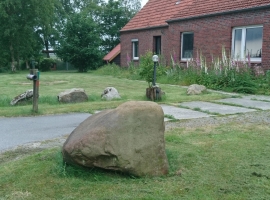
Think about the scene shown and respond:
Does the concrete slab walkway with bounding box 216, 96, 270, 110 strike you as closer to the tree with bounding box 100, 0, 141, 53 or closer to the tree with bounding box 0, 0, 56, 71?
the tree with bounding box 0, 0, 56, 71

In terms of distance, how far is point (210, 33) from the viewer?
1611 centimetres

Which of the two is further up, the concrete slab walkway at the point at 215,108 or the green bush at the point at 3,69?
the green bush at the point at 3,69

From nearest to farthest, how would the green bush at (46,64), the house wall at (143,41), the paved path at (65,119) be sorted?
the paved path at (65,119) → the house wall at (143,41) → the green bush at (46,64)

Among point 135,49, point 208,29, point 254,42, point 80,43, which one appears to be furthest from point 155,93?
point 80,43

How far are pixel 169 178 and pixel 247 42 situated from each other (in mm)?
12050

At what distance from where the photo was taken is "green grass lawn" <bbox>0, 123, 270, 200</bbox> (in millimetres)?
3033

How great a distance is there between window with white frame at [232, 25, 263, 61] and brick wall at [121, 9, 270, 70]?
24 cm

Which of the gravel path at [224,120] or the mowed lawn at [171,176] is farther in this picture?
the gravel path at [224,120]

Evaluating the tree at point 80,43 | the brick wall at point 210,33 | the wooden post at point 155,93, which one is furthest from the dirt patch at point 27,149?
the tree at point 80,43

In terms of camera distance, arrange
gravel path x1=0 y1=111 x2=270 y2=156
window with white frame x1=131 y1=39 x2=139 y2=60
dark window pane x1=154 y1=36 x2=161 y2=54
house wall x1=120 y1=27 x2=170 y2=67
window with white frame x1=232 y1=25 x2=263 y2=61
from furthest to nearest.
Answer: window with white frame x1=131 y1=39 x2=139 y2=60, dark window pane x1=154 y1=36 x2=161 y2=54, house wall x1=120 y1=27 x2=170 y2=67, window with white frame x1=232 y1=25 x2=263 y2=61, gravel path x1=0 y1=111 x2=270 y2=156

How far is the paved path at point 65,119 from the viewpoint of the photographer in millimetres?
5316

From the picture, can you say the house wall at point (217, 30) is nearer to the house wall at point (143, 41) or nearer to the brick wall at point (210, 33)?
the brick wall at point (210, 33)

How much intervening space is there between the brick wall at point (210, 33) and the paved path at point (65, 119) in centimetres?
489

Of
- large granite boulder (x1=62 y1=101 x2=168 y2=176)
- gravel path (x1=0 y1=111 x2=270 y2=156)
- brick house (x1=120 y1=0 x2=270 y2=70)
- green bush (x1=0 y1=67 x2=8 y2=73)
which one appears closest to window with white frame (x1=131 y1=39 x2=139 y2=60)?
brick house (x1=120 y1=0 x2=270 y2=70)
